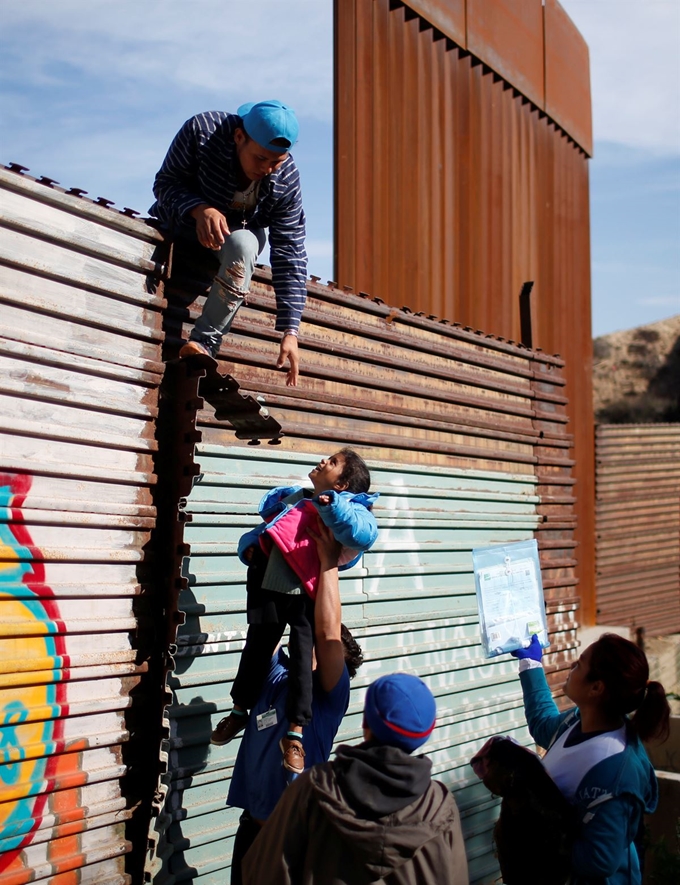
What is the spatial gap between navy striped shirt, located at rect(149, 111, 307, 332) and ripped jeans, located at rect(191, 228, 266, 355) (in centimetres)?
24

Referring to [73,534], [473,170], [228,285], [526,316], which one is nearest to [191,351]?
[228,285]

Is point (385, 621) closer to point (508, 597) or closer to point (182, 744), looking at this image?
point (508, 597)

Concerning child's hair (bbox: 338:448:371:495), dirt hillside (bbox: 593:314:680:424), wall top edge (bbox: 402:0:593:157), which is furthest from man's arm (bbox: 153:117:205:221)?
dirt hillside (bbox: 593:314:680:424)

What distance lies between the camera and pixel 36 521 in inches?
140

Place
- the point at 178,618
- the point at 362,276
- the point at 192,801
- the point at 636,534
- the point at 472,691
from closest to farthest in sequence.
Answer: the point at 178,618 → the point at 192,801 → the point at 472,691 → the point at 362,276 → the point at 636,534

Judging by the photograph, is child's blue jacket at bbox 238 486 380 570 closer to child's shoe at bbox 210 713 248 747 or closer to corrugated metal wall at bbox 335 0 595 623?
child's shoe at bbox 210 713 248 747

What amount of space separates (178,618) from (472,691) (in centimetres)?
328

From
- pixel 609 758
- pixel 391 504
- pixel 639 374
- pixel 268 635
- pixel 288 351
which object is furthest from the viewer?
pixel 639 374

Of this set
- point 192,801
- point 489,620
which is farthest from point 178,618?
point 489,620

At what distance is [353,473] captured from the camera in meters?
3.70

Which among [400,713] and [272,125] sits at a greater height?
[272,125]

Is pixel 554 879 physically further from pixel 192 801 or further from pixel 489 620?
pixel 192 801

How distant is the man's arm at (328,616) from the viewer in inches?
141

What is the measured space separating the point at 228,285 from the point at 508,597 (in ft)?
6.55
